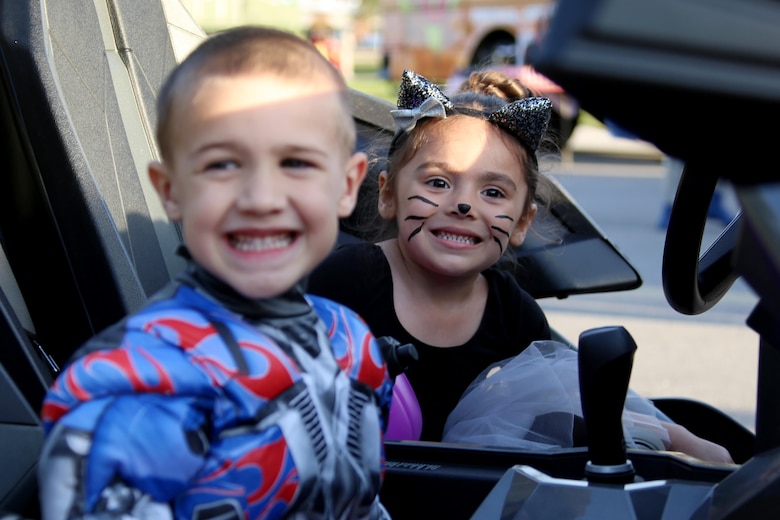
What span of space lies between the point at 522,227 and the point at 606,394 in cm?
A: 99

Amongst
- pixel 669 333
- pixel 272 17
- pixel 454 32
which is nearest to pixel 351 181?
pixel 669 333

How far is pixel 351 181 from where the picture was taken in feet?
3.94

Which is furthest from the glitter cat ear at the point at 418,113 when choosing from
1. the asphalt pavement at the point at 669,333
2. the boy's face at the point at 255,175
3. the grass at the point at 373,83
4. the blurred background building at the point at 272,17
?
the grass at the point at 373,83

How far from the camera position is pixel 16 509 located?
45.6 inches

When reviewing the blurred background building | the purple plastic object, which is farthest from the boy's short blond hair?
the blurred background building

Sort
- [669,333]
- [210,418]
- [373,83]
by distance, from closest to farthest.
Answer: [210,418], [669,333], [373,83]

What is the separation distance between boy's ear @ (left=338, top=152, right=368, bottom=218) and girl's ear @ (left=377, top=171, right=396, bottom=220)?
3.06 feet

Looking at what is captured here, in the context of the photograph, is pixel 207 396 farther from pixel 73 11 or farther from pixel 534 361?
pixel 73 11

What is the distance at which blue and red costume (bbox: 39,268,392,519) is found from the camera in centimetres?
93

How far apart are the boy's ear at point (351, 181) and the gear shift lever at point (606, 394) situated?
0.32m

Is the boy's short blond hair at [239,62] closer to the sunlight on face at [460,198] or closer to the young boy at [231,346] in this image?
the young boy at [231,346]

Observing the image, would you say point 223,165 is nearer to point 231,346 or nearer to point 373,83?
point 231,346

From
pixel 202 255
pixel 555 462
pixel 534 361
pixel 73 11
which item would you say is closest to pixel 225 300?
pixel 202 255

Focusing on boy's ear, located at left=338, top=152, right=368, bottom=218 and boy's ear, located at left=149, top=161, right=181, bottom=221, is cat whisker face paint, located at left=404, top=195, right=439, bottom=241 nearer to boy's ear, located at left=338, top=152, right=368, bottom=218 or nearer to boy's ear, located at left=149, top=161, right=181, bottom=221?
boy's ear, located at left=338, top=152, right=368, bottom=218
